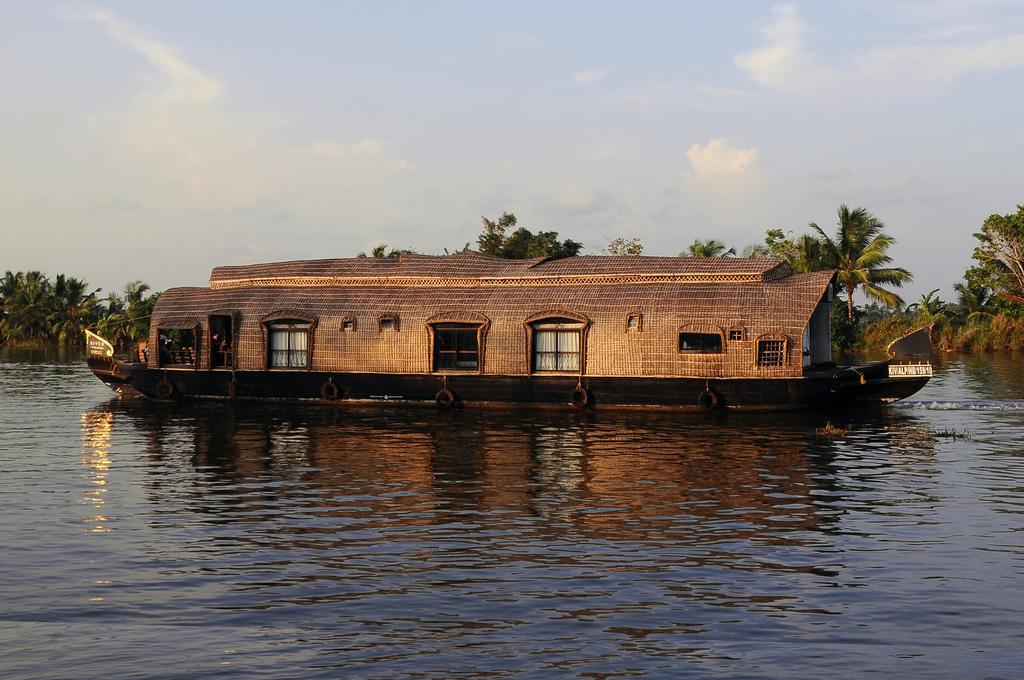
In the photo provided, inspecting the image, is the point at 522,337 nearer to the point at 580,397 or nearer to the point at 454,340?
the point at 454,340

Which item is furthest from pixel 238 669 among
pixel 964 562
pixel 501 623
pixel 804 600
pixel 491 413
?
pixel 491 413

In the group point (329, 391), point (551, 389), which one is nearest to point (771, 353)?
point (551, 389)

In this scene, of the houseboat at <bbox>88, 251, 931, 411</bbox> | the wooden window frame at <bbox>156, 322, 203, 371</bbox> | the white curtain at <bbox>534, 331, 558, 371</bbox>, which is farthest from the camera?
the wooden window frame at <bbox>156, 322, 203, 371</bbox>

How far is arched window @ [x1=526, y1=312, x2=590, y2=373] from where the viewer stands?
25.6 metres

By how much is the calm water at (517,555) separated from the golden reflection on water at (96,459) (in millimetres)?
79

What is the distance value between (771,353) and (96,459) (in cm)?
1391

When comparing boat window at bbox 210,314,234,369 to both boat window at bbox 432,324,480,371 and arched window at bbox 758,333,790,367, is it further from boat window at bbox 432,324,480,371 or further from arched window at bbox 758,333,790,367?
arched window at bbox 758,333,790,367

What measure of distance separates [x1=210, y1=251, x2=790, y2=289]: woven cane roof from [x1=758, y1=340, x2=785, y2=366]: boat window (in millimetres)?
1713

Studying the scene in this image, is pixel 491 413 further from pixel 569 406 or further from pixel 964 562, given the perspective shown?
pixel 964 562

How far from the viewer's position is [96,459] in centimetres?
1894

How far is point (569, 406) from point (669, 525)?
41.1ft

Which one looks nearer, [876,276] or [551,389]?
[551,389]

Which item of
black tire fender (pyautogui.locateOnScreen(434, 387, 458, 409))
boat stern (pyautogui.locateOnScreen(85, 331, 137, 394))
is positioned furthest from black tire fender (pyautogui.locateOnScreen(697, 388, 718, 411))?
boat stern (pyautogui.locateOnScreen(85, 331, 137, 394))

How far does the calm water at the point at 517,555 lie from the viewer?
8.43m
